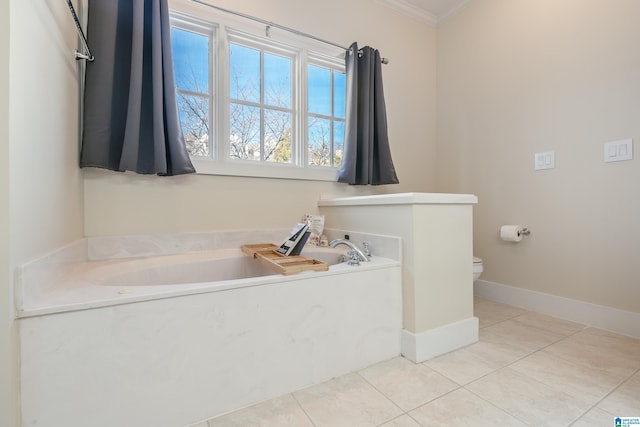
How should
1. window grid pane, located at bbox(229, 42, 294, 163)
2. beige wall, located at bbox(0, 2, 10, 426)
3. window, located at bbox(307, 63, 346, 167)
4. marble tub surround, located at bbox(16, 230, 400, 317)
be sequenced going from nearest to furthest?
beige wall, located at bbox(0, 2, 10, 426) → marble tub surround, located at bbox(16, 230, 400, 317) → window grid pane, located at bbox(229, 42, 294, 163) → window, located at bbox(307, 63, 346, 167)

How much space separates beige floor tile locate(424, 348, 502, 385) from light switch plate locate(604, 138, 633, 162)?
1.42 meters

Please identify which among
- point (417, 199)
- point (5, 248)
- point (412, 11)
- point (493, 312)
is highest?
point (412, 11)

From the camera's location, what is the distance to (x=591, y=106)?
5.75 feet

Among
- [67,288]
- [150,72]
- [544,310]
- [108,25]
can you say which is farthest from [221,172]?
[544,310]

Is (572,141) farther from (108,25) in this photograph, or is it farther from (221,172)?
(108,25)

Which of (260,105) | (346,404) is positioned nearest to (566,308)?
(346,404)

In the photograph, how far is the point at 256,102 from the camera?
80.2 inches

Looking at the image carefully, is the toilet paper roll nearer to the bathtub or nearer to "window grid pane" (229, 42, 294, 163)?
the bathtub

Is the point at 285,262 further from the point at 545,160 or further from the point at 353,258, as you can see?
the point at 545,160

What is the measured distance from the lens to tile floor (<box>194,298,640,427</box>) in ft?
3.21

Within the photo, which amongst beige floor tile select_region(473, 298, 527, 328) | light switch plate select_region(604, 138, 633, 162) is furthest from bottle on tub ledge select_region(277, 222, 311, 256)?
light switch plate select_region(604, 138, 633, 162)

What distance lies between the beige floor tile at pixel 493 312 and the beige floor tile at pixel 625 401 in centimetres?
66

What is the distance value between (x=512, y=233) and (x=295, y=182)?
5.33 feet

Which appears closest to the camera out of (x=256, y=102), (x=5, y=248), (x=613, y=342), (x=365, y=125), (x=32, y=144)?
(x=5, y=248)
